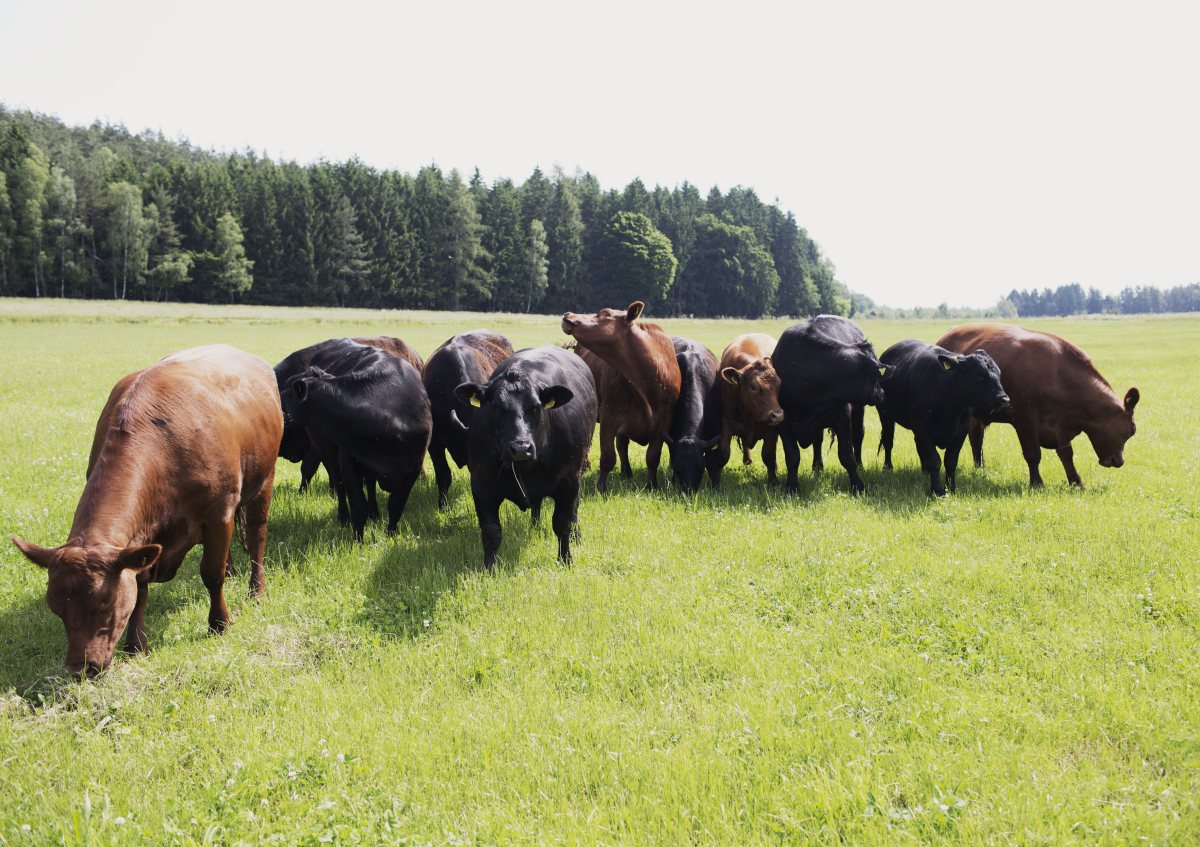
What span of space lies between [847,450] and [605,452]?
140 inches

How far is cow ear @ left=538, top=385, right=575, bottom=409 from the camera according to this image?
238 inches

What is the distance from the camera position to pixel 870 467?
35.4ft

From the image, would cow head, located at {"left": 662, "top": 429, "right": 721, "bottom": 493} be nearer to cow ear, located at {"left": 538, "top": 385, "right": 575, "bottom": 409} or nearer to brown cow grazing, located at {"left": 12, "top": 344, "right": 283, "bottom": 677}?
cow ear, located at {"left": 538, "top": 385, "right": 575, "bottom": 409}

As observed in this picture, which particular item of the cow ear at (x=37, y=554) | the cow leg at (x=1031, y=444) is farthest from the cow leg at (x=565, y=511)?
the cow leg at (x=1031, y=444)

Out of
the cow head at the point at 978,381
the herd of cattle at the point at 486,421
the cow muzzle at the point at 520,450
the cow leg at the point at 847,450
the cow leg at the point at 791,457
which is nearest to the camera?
the herd of cattle at the point at 486,421

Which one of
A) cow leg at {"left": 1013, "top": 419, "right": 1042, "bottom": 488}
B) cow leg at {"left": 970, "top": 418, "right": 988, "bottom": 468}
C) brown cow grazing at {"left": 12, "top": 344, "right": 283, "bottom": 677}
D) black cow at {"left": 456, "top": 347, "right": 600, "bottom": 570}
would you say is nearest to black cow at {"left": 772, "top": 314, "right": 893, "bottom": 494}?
cow leg at {"left": 1013, "top": 419, "right": 1042, "bottom": 488}

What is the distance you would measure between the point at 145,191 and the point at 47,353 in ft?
213

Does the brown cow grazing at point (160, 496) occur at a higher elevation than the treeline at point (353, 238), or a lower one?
lower

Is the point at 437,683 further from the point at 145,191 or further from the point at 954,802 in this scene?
the point at 145,191

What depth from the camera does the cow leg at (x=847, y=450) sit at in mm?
9344

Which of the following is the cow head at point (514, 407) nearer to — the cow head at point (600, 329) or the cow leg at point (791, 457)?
the cow head at point (600, 329)

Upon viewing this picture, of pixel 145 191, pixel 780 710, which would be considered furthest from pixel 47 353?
pixel 145 191

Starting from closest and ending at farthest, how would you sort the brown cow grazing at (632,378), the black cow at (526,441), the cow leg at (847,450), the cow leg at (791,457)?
the black cow at (526,441) → the cow leg at (791,457) → the cow leg at (847,450) → the brown cow grazing at (632,378)

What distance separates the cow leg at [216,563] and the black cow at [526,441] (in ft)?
7.02
